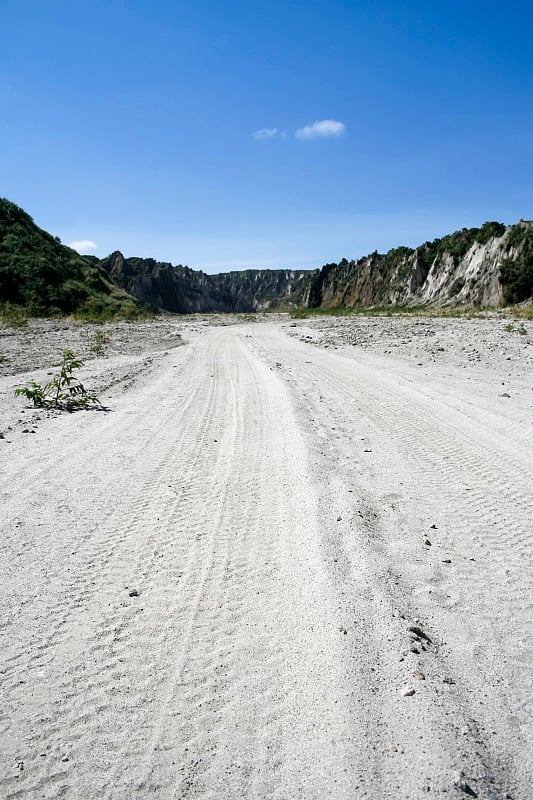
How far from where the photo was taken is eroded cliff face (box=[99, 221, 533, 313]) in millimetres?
55062

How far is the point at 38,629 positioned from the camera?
327cm

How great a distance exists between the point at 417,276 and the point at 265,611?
295ft

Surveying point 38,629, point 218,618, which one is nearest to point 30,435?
point 38,629

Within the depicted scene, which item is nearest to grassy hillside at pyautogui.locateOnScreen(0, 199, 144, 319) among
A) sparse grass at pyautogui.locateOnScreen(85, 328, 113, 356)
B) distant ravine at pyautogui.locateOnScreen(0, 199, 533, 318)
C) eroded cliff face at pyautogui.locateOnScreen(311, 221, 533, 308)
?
distant ravine at pyautogui.locateOnScreen(0, 199, 533, 318)

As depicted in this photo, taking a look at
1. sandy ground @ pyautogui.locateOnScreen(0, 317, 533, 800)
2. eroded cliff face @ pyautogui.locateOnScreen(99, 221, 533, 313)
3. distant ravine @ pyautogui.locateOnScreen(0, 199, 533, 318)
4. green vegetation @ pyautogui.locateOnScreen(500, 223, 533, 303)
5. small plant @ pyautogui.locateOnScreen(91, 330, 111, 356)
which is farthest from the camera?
eroded cliff face @ pyautogui.locateOnScreen(99, 221, 533, 313)

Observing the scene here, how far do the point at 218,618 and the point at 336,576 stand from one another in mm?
1018

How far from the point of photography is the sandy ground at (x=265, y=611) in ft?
7.91

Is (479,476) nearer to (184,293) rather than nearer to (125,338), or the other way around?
(125,338)

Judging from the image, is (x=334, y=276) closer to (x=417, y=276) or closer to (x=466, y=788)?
(x=417, y=276)

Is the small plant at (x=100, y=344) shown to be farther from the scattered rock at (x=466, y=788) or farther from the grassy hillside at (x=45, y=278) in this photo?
the scattered rock at (x=466, y=788)

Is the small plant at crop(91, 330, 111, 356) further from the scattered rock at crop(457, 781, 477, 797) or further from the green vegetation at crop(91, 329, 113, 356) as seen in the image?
the scattered rock at crop(457, 781, 477, 797)

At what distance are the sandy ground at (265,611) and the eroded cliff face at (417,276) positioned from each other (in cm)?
5236

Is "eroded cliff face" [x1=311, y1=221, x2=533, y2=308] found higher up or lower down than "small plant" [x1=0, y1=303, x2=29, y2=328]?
higher up

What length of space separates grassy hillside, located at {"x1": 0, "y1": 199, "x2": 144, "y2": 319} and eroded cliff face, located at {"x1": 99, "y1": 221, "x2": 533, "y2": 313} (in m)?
30.4
